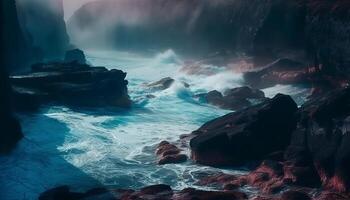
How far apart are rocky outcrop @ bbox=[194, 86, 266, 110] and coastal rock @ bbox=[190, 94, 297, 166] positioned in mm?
15805

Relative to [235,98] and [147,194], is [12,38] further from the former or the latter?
[147,194]

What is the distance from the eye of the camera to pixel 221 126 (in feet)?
90.9

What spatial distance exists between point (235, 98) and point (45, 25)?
44.6 meters

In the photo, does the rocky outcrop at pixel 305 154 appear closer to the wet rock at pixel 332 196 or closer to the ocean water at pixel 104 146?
the wet rock at pixel 332 196

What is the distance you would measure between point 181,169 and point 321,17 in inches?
1106

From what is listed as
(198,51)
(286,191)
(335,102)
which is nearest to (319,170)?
(286,191)

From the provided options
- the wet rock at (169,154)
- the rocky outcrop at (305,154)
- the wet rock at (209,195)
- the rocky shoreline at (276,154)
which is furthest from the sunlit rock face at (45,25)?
the wet rock at (209,195)

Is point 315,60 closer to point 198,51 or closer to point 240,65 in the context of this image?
point 240,65

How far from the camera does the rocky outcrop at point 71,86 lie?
3691 cm

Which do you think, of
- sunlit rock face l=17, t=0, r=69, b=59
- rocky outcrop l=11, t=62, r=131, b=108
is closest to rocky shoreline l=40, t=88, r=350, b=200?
rocky outcrop l=11, t=62, r=131, b=108

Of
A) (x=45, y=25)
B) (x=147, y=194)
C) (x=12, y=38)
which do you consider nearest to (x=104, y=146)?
(x=147, y=194)

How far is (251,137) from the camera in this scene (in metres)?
24.7

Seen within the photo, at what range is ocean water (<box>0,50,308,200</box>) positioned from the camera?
74.4 ft

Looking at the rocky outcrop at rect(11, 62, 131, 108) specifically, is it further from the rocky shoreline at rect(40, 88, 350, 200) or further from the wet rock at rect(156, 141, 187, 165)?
the rocky shoreline at rect(40, 88, 350, 200)
